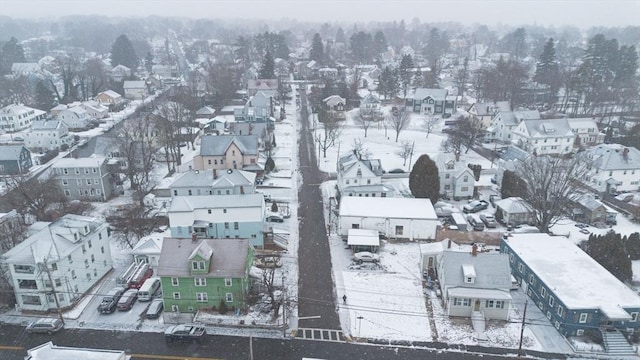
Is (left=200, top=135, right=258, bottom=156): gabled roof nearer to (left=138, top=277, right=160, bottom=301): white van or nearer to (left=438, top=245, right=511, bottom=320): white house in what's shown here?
(left=138, top=277, right=160, bottom=301): white van

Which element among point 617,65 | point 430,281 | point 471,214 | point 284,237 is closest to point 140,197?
A: point 284,237

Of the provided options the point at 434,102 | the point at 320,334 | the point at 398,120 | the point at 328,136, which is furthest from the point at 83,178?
the point at 434,102

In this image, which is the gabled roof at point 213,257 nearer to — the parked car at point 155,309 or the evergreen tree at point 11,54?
the parked car at point 155,309

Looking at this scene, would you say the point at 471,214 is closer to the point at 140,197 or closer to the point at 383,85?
the point at 140,197

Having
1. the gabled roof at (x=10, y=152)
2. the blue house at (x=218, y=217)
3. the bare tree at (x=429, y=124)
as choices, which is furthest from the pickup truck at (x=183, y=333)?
the bare tree at (x=429, y=124)

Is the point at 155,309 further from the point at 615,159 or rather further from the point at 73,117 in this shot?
the point at 73,117

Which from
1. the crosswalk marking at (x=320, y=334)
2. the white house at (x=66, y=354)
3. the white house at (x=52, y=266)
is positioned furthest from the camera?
the white house at (x=52, y=266)
